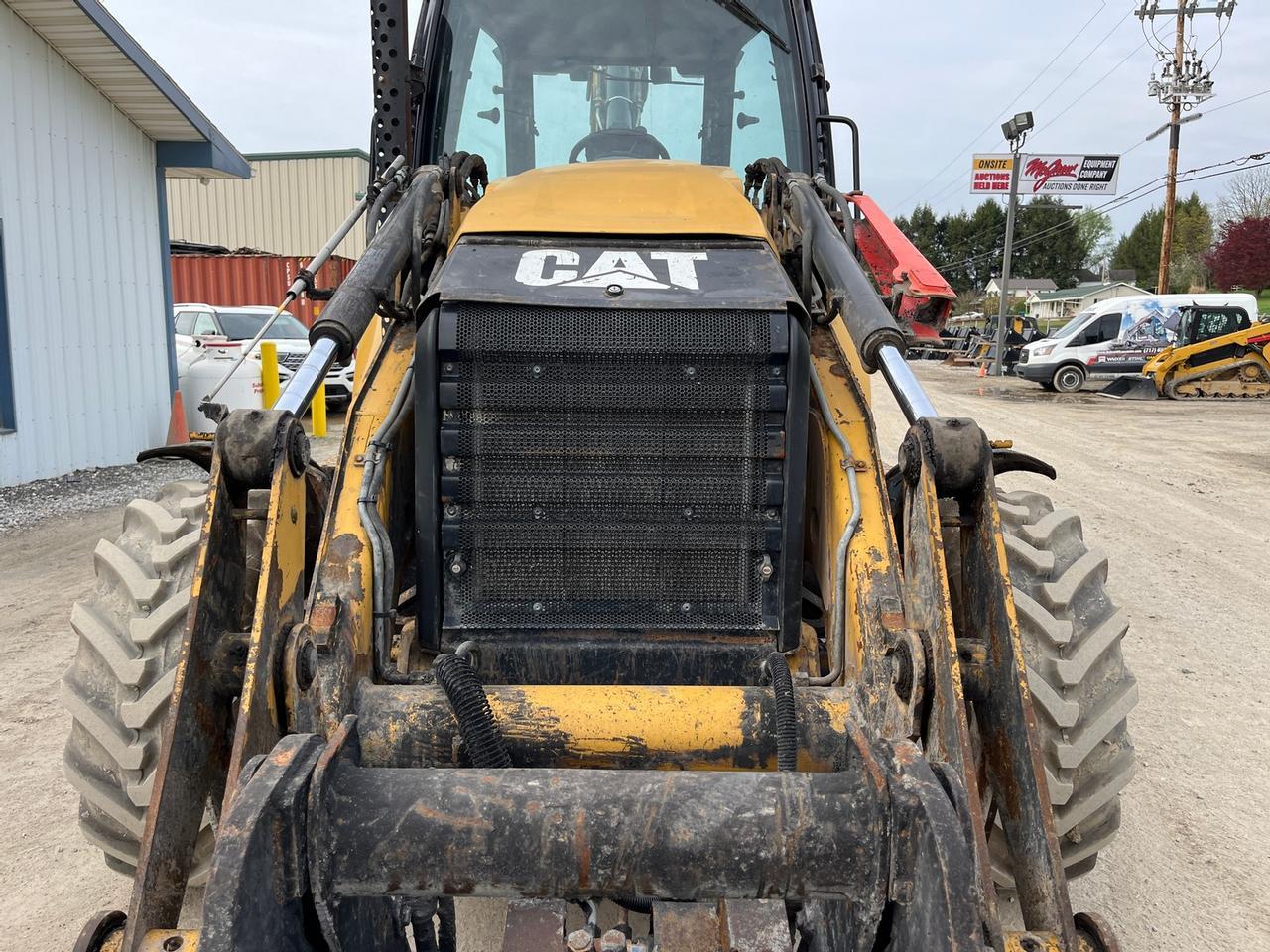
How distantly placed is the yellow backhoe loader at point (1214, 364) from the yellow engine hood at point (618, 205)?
2263 centimetres

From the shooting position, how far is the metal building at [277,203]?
1366 inches

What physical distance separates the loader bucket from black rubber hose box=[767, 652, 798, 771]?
23.5 metres

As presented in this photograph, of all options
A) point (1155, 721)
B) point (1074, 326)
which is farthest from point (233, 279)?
point (1155, 721)

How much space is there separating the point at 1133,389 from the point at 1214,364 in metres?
1.70

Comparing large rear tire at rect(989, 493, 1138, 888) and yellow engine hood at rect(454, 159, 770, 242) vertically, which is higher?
yellow engine hood at rect(454, 159, 770, 242)

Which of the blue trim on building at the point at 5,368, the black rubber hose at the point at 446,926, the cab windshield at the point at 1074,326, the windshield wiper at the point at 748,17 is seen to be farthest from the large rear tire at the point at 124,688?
the cab windshield at the point at 1074,326

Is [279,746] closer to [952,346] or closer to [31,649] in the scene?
[31,649]

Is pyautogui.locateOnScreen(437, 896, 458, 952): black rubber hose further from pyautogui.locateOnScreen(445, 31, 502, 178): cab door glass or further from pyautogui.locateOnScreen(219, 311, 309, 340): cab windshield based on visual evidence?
pyautogui.locateOnScreen(219, 311, 309, 340): cab windshield

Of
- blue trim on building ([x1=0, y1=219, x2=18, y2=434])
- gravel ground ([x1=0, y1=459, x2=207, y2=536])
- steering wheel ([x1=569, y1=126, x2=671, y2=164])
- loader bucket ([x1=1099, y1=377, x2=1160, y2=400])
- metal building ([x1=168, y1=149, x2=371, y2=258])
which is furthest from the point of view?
metal building ([x1=168, y1=149, x2=371, y2=258])

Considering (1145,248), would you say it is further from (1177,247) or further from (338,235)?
(338,235)

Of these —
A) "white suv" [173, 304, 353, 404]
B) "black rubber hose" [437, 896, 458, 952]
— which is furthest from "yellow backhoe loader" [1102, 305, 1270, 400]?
"black rubber hose" [437, 896, 458, 952]

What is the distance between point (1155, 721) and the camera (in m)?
4.70

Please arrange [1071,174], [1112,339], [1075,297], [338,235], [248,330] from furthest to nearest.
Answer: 1. [1075,297]
2. [1071,174]
3. [1112,339]
4. [248,330]
5. [338,235]

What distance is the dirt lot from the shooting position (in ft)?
10.5
